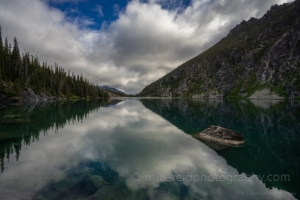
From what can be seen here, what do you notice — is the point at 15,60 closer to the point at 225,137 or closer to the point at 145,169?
the point at 145,169

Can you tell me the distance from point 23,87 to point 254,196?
4554 inches

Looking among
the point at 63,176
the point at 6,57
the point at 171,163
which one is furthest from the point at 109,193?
the point at 6,57

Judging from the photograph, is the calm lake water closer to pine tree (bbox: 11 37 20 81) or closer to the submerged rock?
the submerged rock

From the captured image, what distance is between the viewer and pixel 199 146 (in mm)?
21281

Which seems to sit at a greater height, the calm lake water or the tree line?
the tree line

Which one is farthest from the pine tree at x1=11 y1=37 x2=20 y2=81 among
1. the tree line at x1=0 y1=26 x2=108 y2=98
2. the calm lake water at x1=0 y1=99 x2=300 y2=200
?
the calm lake water at x1=0 y1=99 x2=300 y2=200

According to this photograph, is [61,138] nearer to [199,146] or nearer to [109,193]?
[109,193]

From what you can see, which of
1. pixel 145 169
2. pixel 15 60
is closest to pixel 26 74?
pixel 15 60

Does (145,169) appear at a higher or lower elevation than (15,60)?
lower

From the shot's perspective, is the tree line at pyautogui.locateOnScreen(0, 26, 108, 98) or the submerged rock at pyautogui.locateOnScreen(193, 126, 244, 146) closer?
the submerged rock at pyautogui.locateOnScreen(193, 126, 244, 146)

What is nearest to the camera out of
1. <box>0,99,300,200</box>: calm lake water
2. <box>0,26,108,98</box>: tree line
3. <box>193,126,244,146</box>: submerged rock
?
<box>0,99,300,200</box>: calm lake water

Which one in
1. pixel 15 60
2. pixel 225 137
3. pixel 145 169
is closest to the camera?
pixel 145 169

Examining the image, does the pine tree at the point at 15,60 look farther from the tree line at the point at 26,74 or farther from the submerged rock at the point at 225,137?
the submerged rock at the point at 225,137

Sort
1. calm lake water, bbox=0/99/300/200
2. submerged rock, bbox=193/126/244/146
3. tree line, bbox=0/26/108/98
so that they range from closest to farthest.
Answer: calm lake water, bbox=0/99/300/200 < submerged rock, bbox=193/126/244/146 < tree line, bbox=0/26/108/98
